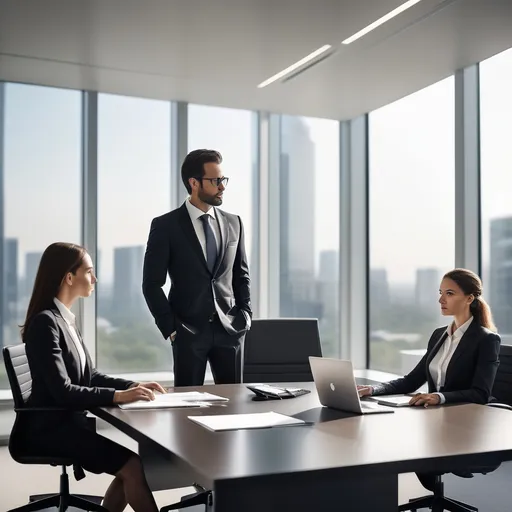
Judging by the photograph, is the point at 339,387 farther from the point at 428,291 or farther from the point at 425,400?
the point at 428,291

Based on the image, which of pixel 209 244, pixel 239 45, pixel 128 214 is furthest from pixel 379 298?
pixel 209 244

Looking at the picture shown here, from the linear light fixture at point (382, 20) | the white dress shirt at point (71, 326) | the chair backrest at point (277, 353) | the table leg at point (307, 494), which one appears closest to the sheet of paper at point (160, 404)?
the white dress shirt at point (71, 326)

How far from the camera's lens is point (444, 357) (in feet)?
12.3

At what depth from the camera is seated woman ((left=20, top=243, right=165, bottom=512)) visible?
9.71 ft

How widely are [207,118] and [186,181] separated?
3119 millimetres

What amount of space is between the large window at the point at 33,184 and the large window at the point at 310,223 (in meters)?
2.15

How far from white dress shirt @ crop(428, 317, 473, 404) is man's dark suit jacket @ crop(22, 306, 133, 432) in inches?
63.8

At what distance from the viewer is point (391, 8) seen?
187 inches

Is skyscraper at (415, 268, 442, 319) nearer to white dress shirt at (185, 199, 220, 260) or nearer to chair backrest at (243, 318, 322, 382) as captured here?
chair backrest at (243, 318, 322, 382)

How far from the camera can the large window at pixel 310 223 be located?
25.5ft

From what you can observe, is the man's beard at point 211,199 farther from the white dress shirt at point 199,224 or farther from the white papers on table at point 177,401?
the white papers on table at point 177,401

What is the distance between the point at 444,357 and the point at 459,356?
0.17 meters

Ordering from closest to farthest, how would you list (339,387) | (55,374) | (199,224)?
(339,387) < (55,374) < (199,224)

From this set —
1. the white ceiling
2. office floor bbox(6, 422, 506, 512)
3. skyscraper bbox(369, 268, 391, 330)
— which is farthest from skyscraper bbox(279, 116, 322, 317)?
office floor bbox(6, 422, 506, 512)
